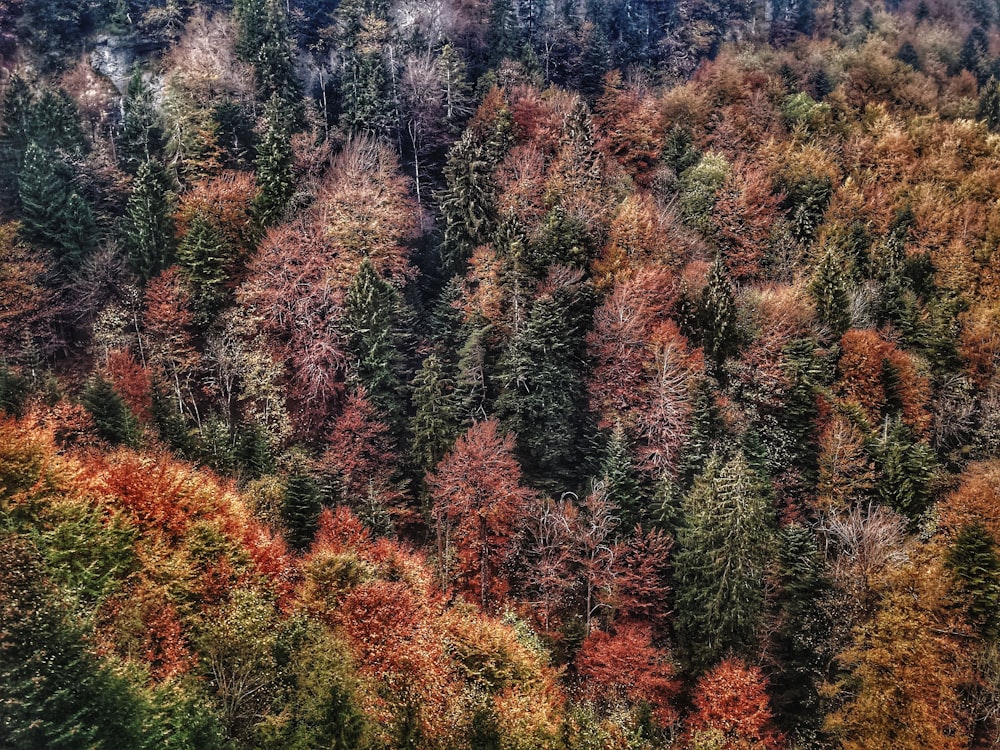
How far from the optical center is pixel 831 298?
49.2 metres

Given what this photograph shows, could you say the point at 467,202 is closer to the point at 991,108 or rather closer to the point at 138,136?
the point at 138,136

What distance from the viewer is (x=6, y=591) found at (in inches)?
790

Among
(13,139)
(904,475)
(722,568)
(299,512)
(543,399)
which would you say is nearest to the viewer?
(722,568)

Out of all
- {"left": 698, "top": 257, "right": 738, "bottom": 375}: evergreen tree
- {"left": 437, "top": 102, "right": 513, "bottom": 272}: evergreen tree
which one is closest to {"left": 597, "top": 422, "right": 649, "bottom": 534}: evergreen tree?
{"left": 698, "top": 257, "right": 738, "bottom": 375}: evergreen tree

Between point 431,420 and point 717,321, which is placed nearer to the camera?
point 431,420

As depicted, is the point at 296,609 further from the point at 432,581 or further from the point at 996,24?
the point at 996,24

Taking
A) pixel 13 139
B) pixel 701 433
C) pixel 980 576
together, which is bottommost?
pixel 980 576

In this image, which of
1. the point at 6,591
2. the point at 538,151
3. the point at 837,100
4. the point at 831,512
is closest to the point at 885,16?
the point at 837,100

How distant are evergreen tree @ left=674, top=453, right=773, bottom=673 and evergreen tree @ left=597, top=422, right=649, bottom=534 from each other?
3.09m

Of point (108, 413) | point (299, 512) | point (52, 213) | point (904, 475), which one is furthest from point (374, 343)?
point (904, 475)

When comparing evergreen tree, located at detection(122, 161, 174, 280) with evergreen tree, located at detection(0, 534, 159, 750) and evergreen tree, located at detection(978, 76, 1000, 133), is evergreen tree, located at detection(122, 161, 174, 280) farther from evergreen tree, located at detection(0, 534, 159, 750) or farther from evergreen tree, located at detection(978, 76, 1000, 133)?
evergreen tree, located at detection(978, 76, 1000, 133)

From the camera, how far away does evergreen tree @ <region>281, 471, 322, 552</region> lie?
38438mm

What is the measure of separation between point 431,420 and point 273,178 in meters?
21.7

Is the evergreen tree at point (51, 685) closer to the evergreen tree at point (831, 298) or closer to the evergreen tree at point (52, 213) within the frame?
the evergreen tree at point (52, 213)
